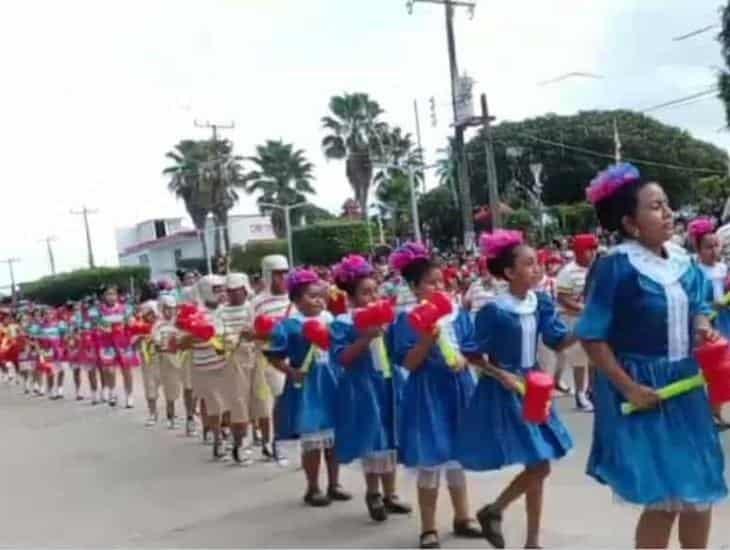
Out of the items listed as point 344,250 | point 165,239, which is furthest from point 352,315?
point 165,239

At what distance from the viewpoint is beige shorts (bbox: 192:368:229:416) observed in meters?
9.75

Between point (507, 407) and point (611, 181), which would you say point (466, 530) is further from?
point (611, 181)

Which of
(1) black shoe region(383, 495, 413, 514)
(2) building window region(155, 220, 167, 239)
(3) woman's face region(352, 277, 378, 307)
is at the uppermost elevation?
(2) building window region(155, 220, 167, 239)

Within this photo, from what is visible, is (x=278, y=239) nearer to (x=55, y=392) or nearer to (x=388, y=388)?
(x=55, y=392)

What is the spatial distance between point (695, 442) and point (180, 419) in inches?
413

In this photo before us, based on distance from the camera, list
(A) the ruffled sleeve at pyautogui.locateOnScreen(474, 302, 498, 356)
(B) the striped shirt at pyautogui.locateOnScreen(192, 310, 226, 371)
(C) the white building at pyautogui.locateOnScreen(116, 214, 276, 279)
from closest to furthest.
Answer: (A) the ruffled sleeve at pyautogui.locateOnScreen(474, 302, 498, 356) → (B) the striped shirt at pyautogui.locateOnScreen(192, 310, 226, 371) → (C) the white building at pyautogui.locateOnScreen(116, 214, 276, 279)

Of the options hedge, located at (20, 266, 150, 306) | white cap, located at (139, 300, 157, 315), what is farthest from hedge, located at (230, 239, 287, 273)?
white cap, located at (139, 300, 157, 315)

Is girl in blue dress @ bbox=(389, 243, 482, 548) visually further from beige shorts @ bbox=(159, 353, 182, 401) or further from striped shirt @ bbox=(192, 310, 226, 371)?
beige shorts @ bbox=(159, 353, 182, 401)

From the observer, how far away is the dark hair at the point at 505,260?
572 cm

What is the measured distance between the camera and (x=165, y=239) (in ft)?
272

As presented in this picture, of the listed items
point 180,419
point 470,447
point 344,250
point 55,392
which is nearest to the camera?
point 470,447

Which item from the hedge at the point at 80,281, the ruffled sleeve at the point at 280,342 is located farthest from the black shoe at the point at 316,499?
the hedge at the point at 80,281

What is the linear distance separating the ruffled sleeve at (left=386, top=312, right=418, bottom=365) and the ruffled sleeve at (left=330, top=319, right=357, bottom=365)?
488 mm

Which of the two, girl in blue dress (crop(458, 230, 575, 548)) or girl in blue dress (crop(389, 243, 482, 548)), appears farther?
girl in blue dress (crop(389, 243, 482, 548))
